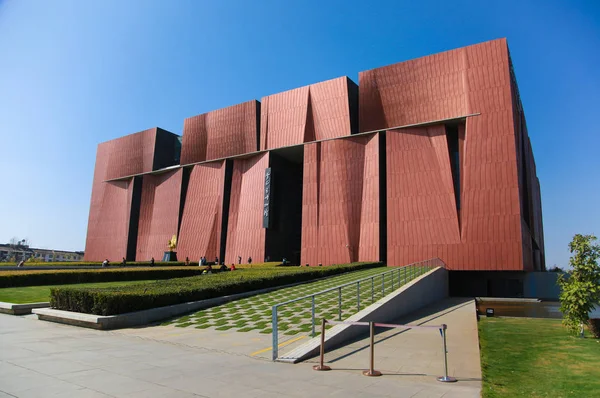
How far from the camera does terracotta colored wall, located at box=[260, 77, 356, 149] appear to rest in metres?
31.6

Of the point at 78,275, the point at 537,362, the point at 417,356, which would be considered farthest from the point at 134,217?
the point at 537,362

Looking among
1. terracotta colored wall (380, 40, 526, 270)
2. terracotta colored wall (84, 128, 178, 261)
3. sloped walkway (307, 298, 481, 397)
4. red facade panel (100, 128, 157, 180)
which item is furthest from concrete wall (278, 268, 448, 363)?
red facade panel (100, 128, 157, 180)

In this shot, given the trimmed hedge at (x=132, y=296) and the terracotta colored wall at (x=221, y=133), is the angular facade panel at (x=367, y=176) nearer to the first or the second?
the terracotta colored wall at (x=221, y=133)

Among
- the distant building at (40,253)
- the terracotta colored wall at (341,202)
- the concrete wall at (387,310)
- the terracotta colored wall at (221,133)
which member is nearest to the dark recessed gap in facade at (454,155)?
the terracotta colored wall at (341,202)

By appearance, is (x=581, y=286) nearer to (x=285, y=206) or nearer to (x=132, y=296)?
(x=132, y=296)

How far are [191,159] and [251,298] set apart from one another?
99.2ft

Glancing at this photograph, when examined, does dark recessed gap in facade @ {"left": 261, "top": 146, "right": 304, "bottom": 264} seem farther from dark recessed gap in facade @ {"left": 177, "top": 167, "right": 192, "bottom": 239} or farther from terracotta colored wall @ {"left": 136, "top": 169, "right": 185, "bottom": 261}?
terracotta colored wall @ {"left": 136, "top": 169, "right": 185, "bottom": 261}

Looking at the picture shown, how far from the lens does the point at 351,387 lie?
16.7 ft

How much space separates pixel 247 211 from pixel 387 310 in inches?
1020

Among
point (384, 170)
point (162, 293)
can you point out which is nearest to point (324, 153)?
point (384, 170)

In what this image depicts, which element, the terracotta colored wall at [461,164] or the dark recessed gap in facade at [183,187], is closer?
the terracotta colored wall at [461,164]

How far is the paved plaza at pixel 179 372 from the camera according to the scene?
4.77m

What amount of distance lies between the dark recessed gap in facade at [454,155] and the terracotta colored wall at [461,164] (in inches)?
28.1

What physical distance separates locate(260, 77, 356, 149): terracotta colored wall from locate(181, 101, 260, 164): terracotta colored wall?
152cm
